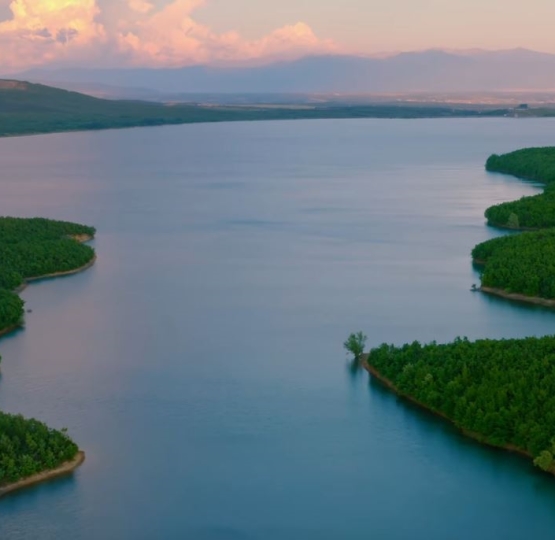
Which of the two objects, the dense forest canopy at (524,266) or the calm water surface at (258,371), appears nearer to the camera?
the calm water surface at (258,371)

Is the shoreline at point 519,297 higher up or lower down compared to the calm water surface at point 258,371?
higher up

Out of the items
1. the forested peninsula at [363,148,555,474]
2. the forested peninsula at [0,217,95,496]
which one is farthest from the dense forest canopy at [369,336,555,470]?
the forested peninsula at [0,217,95,496]

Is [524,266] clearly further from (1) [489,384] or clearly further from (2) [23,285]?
(2) [23,285]

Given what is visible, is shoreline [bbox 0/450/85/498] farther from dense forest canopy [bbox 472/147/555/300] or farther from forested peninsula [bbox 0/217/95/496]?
dense forest canopy [bbox 472/147/555/300]

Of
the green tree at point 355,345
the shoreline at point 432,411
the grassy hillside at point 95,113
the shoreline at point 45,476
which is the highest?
the grassy hillside at point 95,113

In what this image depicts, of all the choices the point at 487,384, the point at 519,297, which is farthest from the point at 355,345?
the point at 519,297

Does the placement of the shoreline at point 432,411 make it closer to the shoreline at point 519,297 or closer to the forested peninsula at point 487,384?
the forested peninsula at point 487,384

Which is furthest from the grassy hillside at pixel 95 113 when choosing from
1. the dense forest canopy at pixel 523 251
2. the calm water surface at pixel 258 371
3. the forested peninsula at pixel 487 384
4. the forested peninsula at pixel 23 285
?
the forested peninsula at pixel 487 384
